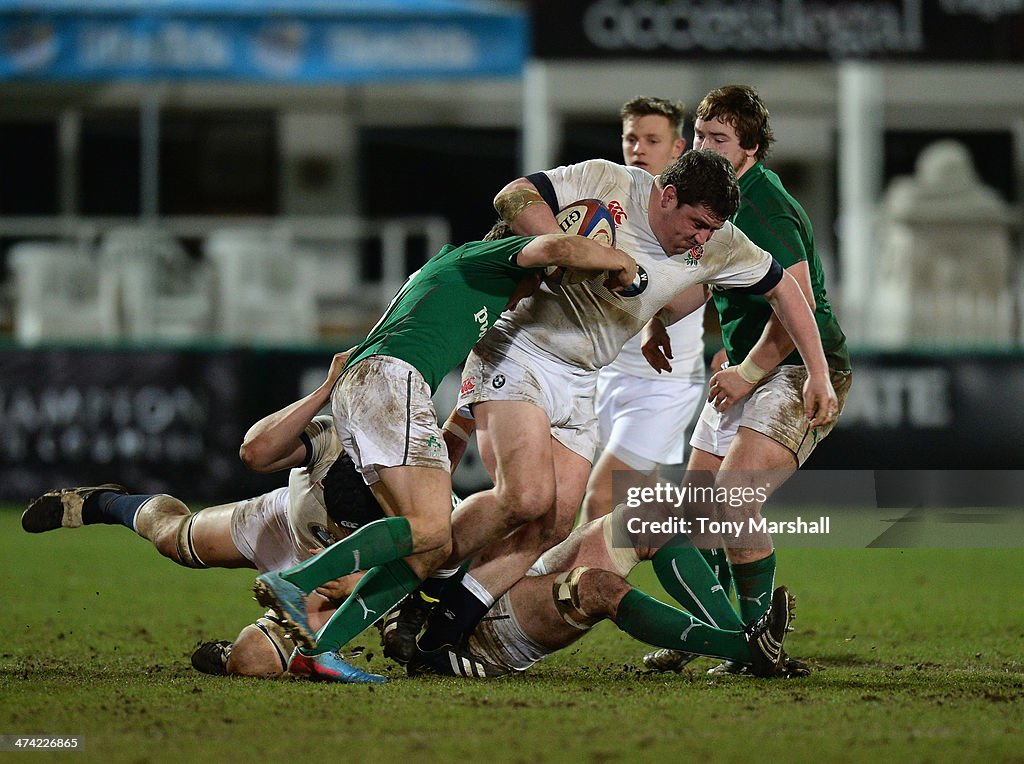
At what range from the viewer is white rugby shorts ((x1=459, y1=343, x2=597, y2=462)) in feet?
18.1

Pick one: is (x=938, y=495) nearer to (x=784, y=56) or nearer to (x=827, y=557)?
(x=827, y=557)

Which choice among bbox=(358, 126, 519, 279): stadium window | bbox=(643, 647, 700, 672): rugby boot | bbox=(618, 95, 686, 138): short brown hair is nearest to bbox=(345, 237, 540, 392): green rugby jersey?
bbox=(643, 647, 700, 672): rugby boot

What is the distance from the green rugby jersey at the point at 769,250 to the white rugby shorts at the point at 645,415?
939 millimetres

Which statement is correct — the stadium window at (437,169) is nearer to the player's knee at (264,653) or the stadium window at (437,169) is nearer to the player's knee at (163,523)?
the player's knee at (163,523)

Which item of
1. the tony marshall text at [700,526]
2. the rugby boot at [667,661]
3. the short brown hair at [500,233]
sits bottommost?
the rugby boot at [667,661]

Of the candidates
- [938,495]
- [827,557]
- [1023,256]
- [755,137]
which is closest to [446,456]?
[755,137]

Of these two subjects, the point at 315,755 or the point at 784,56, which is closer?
the point at 315,755

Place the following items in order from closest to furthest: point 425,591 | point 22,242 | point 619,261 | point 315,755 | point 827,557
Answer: point 315,755 → point 619,261 → point 425,591 → point 827,557 → point 22,242

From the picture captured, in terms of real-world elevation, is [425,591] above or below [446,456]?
below

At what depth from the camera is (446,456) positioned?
5184 mm

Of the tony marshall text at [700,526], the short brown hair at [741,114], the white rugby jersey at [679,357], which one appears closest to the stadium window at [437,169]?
the white rugby jersey at [679,357]

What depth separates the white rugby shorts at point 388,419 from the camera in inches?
201

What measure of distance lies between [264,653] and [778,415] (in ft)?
6.82

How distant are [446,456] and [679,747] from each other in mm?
1423
